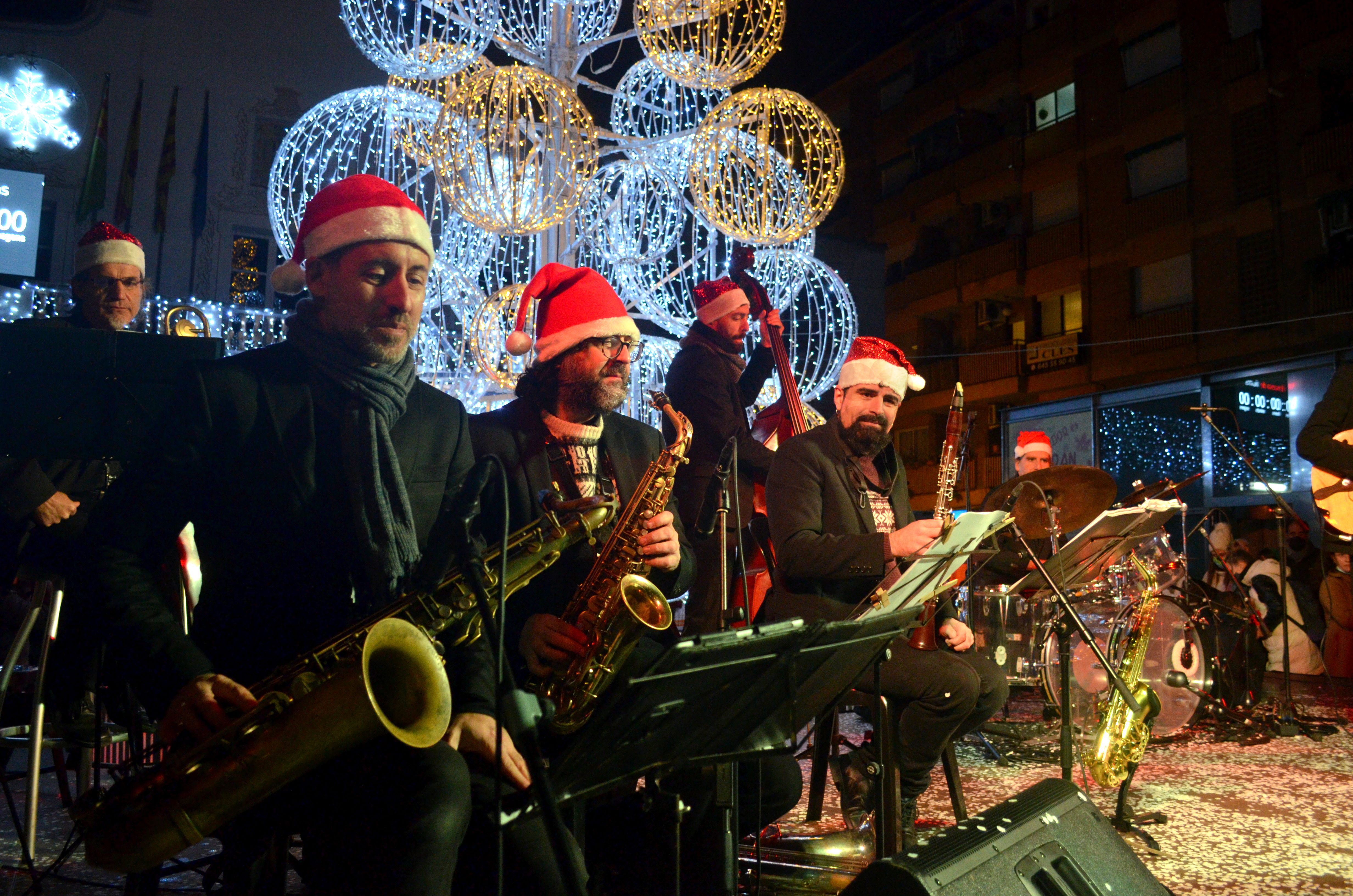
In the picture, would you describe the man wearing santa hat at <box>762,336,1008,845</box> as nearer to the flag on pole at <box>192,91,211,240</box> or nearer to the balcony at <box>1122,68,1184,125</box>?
the flag on pole at <box>192,91,211,240</box>

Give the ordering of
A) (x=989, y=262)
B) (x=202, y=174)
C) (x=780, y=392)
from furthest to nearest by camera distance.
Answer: (x=989, y=262) < (x=202, y=174) < (x=780, y=392)

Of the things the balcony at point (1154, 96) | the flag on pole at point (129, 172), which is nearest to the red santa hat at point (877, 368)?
the flag on pole at point (129, 172)

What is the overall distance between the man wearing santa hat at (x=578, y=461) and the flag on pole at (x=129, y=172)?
14.7 meters

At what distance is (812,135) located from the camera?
5707 millimetres

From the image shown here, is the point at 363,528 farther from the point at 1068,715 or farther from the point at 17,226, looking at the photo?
the point at 17,226

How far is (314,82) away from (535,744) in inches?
679

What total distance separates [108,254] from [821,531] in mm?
3128

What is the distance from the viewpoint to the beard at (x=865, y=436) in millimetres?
4035

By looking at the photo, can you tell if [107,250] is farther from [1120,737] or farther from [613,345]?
[1120,737]

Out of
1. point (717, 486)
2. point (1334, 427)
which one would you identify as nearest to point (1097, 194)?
point (1334, 427)

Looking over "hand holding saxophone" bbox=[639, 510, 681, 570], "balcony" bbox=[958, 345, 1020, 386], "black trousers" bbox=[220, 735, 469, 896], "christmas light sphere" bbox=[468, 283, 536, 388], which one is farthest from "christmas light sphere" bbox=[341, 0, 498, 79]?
"balcony" bbox=[958, 345, 1020, 386]

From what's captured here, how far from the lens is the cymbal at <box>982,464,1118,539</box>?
517 cm

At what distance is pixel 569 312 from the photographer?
135 inches

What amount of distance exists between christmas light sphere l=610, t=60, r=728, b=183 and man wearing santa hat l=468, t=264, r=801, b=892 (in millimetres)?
2776
